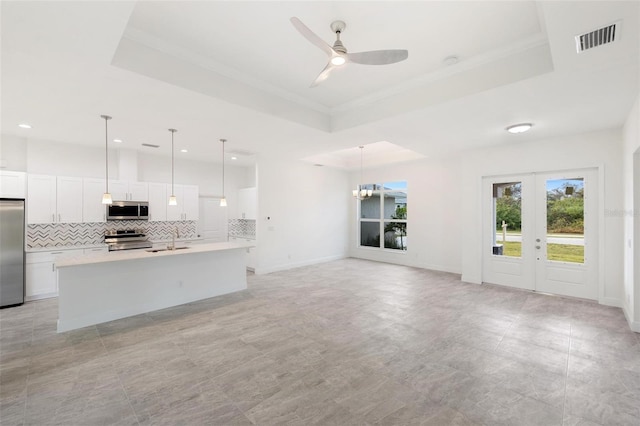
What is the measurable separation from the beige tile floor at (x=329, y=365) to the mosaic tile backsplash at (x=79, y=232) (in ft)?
4.55

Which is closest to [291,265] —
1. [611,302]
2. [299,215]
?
[299,215]

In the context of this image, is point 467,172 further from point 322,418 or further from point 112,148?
point 112,148

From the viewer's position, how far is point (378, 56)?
2473 mm

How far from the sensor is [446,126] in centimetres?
459

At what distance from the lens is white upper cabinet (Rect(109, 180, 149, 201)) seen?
236 inches

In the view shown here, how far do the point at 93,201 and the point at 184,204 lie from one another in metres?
1.80

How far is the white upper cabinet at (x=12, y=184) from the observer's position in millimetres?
4824

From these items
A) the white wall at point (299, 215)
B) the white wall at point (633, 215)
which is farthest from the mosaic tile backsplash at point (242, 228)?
the white wall at point (633, 215)

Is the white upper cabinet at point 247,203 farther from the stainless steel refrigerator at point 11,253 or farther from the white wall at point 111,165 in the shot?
the stainless steel refrigerator at point 11,253

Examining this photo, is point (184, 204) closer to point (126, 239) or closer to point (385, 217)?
point (126, 239)

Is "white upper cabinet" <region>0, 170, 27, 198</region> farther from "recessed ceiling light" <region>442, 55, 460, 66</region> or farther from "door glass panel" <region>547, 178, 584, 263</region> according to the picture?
"door glass panel" <region>547, 178, 584, 263</region>

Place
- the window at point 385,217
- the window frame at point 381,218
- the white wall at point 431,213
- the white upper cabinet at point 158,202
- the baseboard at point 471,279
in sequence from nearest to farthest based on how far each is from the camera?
the baseboard at point 471,279, the white upper cabinet at point 158,202, the white wall at point 431,213, the window frame at point 381,218, the window at point 385,217

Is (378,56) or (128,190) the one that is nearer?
(378,56)

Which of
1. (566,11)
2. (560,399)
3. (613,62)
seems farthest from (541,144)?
(560,399)
